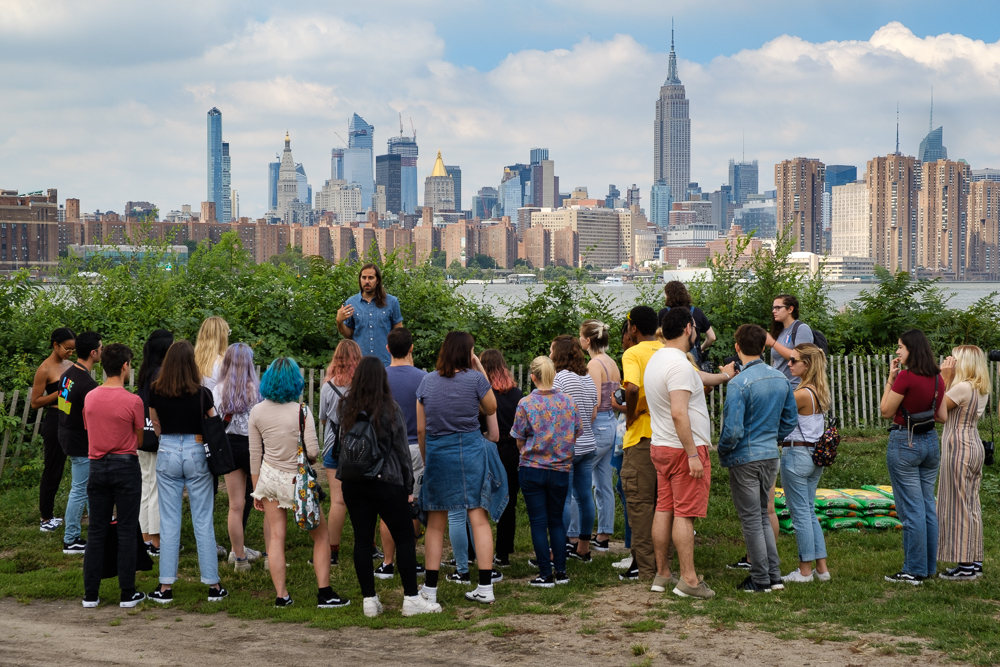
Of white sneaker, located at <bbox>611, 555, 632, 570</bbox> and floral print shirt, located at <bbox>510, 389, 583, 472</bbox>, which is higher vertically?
floral print shirt, located at <bbox>510, 389, 583, 472</bbox>

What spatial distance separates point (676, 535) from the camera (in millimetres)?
6035

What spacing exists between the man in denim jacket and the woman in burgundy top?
2.70ft

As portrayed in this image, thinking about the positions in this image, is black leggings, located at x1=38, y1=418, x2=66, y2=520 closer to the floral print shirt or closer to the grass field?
the grass field

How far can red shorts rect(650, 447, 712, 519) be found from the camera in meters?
5.97

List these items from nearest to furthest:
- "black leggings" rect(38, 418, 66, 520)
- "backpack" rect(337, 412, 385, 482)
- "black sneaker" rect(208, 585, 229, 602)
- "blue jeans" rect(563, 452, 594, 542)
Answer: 1. "backpack" rect(337, 412, 385, 482)
2. "black sneaker" rect(208, 585, 229, 602)
3. "blue jeans" rect(563, 452, 594, 542)
4. "black leggings" rect(38, 418, 66, 520)

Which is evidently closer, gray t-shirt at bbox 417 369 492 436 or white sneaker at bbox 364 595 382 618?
white sneaker at bbox 364 595 382 618

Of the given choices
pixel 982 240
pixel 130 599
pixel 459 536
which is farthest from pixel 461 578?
pixel 982 240

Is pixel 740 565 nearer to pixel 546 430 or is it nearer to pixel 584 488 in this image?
pixel 584 488

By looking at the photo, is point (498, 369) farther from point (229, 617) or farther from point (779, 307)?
point (779, 307)

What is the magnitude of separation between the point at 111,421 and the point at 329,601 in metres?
1.91

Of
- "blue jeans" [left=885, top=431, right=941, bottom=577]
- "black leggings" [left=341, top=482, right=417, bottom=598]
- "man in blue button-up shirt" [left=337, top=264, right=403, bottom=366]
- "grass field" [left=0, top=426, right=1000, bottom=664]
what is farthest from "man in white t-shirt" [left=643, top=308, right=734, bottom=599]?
"man in blue button-up shirt" [left=337, top=264, right=403, bottom=366]

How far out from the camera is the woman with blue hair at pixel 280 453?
19.2ft

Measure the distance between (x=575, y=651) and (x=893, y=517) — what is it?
171 inches

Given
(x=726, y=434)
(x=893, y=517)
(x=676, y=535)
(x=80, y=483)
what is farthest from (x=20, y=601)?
(x=893, y=517)
